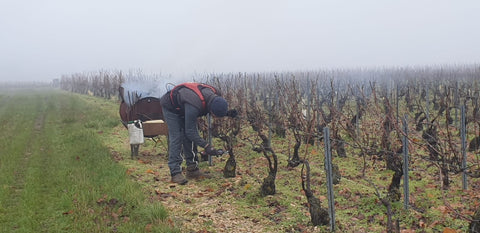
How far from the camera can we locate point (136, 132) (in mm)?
8281

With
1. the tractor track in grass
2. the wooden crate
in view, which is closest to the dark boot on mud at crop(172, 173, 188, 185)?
the wooden crate

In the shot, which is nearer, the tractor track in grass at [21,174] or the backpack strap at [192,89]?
the tractor track in grass at [21,174]

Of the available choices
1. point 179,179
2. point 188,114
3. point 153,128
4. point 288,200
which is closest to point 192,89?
point 188,114

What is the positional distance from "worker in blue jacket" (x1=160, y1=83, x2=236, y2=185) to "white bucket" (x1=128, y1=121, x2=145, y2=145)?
1.71 m

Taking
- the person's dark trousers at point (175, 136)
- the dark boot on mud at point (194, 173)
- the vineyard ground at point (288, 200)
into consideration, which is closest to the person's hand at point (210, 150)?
the vineyard ground at point (288, 200)

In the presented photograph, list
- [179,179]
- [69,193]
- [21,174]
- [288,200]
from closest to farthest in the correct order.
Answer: [288,200] < [69,193] < [179,179] < [21,174]

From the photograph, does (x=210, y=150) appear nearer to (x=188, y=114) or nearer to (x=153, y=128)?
(x=188, y=114)

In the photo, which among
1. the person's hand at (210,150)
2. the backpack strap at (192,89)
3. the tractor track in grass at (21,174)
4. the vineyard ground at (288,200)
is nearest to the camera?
the vineyard ground at (288,200)

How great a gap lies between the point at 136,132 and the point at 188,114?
8.14 feet

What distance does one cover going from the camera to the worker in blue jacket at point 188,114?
6.11 meters

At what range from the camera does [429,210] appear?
5.10 meters

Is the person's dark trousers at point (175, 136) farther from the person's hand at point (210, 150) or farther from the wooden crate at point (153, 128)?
the wooden crate at point (153, 128)

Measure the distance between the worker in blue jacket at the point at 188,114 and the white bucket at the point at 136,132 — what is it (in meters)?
1.71

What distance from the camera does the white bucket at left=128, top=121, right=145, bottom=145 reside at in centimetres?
823
